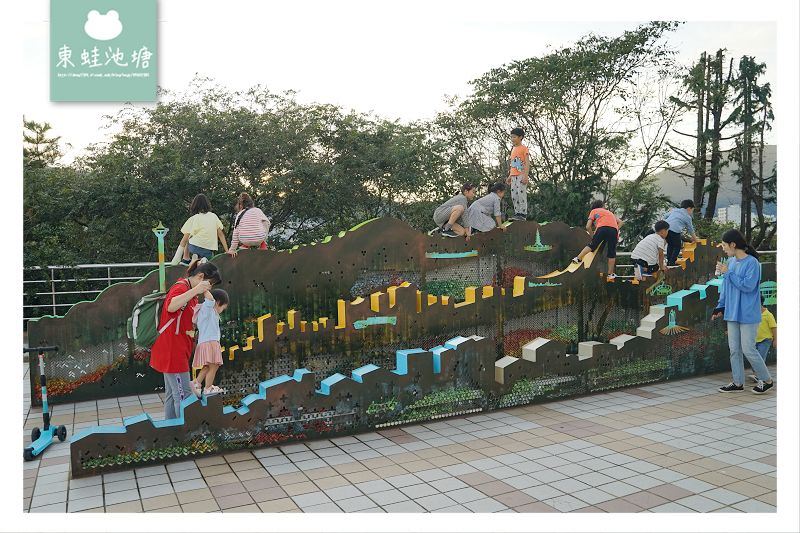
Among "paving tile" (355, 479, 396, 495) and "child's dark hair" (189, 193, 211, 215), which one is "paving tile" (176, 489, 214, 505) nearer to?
"paving tile" (355, 479, 396, 495)

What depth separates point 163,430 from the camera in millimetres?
5414

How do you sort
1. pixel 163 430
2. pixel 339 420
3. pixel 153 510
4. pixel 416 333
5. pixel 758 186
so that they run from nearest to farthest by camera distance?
pixel 153 510 → pixel 163 430 → pixel 339 420 → pixel 416 333 → pixel 758 186

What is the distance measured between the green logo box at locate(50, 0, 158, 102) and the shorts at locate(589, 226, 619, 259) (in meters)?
5.93

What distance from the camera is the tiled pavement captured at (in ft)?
14.9

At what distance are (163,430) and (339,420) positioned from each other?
1605 mm

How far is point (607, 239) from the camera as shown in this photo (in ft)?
28.7

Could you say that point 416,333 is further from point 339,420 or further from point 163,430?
point 163,430

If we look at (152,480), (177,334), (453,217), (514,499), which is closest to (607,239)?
(453,217)

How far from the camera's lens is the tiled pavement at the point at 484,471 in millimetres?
4555

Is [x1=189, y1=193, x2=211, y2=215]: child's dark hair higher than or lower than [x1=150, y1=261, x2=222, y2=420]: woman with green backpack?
higher

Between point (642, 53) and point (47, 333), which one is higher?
point (642, 53)

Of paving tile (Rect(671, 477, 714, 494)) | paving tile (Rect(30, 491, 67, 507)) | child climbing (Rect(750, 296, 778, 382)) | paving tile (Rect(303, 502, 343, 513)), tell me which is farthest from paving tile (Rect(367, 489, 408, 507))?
child climbing (Rect(750, 296, 778, 382))

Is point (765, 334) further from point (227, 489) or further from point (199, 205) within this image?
point (199, 205)

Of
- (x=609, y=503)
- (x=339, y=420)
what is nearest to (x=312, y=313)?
(x=339, y=420)
